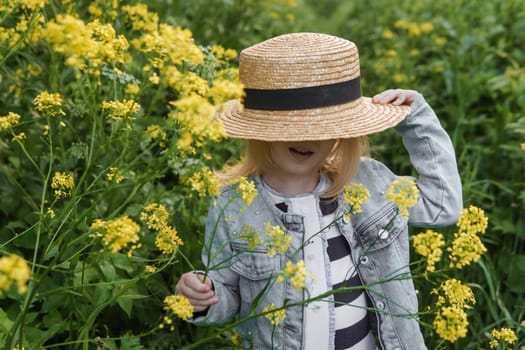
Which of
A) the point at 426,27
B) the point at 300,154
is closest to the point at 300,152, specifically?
the point at 300,154

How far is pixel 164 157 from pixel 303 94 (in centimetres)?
55

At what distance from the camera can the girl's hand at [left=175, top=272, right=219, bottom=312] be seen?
1967 mm

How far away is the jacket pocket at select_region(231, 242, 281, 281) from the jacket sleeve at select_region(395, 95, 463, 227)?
43 centimetres

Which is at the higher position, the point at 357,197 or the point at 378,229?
the point at 357,197

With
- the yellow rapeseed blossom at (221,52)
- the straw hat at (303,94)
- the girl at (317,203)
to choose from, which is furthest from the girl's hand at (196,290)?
the yellow rapeseed blossom at (221,52)

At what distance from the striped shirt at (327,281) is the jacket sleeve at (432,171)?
9.5 inches

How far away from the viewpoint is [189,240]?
2.49 meters

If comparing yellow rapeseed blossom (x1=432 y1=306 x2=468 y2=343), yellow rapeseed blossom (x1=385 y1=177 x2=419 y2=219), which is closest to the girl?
yellow rapeseed blossom (x1=385 y1=177 x2=419 y2=219)

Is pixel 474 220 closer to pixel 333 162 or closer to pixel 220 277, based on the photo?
pixel 333 162

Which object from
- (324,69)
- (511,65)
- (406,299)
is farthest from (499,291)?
(511,65)

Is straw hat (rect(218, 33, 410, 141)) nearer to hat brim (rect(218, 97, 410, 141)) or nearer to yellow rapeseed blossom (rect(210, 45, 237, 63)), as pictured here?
hat brim (rect(218, 97, 410, 141))

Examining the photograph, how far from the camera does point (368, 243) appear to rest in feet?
7.19

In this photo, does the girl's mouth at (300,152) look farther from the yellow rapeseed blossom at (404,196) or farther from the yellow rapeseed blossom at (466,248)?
the yellow rapeseed blossom at (466,248)

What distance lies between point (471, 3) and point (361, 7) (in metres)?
1.78
